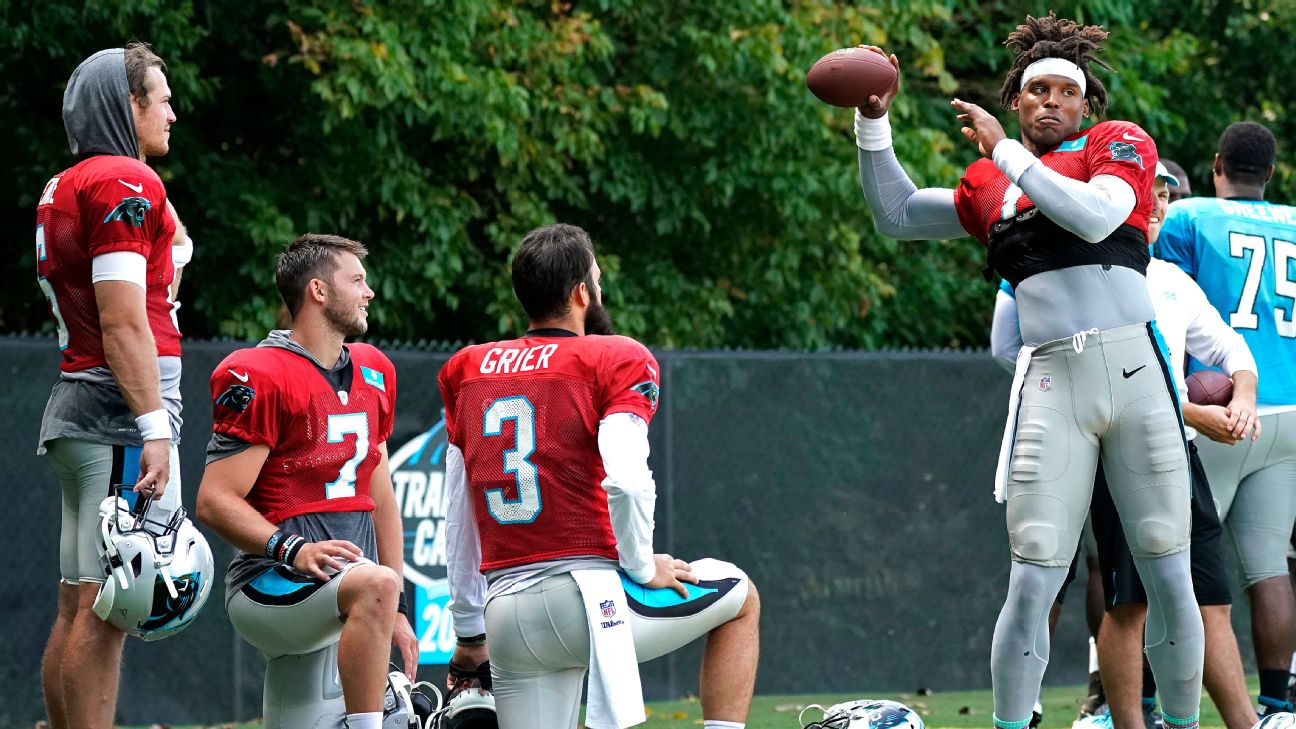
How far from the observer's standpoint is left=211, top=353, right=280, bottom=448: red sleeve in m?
4.48

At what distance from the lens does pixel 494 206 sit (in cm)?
1116

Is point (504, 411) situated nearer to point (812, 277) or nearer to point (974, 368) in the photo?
point (974, 368)

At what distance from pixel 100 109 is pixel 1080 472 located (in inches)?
118

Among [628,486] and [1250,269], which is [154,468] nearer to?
[628,486]

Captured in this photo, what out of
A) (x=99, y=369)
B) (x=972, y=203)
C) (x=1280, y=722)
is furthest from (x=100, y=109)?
(x=1280, y=722)

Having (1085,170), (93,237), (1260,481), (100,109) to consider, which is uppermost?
(100,109)

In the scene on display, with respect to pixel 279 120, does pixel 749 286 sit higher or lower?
lower

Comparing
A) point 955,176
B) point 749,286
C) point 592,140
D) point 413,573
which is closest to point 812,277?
point 749,286

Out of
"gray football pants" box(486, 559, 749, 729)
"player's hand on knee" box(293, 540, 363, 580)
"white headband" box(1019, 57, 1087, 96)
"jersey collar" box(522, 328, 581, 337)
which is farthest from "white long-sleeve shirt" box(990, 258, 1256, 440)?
"player's hand on knee" box(293, 540, 363, 580)

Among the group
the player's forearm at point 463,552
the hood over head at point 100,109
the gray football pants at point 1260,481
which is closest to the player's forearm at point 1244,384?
the gray football pants at point 1260,481

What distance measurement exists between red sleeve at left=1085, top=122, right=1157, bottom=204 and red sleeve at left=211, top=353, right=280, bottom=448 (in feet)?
7.80

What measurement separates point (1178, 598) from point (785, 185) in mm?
6834

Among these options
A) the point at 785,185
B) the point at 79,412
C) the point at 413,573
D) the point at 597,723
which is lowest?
the point at 413,573

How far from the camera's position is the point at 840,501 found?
8.96m
